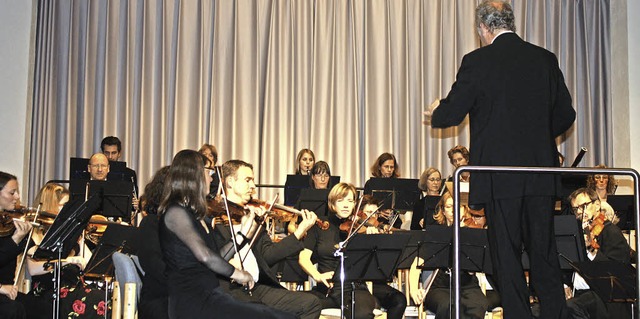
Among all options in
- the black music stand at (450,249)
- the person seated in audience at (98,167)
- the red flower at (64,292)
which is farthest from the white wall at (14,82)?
the black music stand at (450,249)

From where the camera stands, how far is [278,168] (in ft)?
32.4

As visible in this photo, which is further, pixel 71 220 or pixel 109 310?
pixel 109 310

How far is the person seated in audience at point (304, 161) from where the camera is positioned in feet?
29.7

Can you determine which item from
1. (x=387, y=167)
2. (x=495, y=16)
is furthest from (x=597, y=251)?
(x=387, y=167)

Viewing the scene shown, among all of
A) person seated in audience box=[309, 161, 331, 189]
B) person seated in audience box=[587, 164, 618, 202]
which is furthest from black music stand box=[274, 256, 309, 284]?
person seated in audience box=[587, 164, 618, 202]

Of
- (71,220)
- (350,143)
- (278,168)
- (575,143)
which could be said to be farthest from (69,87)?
(575,143)

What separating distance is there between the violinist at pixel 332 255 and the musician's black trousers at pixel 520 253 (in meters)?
2.53

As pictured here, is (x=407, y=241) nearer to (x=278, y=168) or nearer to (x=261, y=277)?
(x=261, y=277)

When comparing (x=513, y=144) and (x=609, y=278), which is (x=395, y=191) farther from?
(x=513, y=144)

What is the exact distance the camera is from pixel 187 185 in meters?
4.48

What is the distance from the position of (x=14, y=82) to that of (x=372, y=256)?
5.40m

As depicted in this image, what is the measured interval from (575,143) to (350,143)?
9.57ft

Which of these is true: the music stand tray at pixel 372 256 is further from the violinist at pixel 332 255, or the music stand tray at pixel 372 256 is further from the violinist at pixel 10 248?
the violinist at pixel 10 248

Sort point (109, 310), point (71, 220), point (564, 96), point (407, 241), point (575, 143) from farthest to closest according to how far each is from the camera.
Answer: point (575, 143)
point (109, 310)
point (407, 241)
point (71, 220)
point (564, 96)
